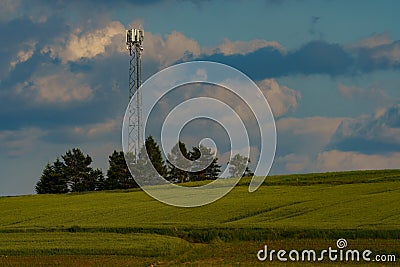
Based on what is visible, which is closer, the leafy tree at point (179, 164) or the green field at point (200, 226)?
the green field at point (200, 226)

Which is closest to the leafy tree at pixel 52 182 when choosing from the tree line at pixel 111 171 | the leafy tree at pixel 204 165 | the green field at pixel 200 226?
the tree line at pixel 111 171

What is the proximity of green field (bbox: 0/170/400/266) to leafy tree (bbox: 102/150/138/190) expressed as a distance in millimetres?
39809

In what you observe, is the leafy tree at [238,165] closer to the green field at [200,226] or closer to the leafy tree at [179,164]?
the leafy tree at [179,164]

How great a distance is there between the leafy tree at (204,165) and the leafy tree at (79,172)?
1673cm

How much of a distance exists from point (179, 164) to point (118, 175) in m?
11.7

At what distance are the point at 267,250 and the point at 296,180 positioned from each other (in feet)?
153

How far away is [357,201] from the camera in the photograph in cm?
6134

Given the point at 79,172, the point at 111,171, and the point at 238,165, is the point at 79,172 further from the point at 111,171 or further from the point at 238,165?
the point at 238,165

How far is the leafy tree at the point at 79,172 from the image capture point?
124m

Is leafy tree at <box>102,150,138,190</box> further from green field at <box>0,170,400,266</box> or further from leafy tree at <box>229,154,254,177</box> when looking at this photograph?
green field at <box>0,170,400,266</box>

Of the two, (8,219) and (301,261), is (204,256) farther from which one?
(8,219)

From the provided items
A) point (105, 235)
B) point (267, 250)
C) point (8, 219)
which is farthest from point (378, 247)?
point (8, 219)

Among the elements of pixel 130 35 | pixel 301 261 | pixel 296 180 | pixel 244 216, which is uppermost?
pixel 130 35

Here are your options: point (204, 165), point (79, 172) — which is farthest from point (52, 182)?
point (204, 165)
